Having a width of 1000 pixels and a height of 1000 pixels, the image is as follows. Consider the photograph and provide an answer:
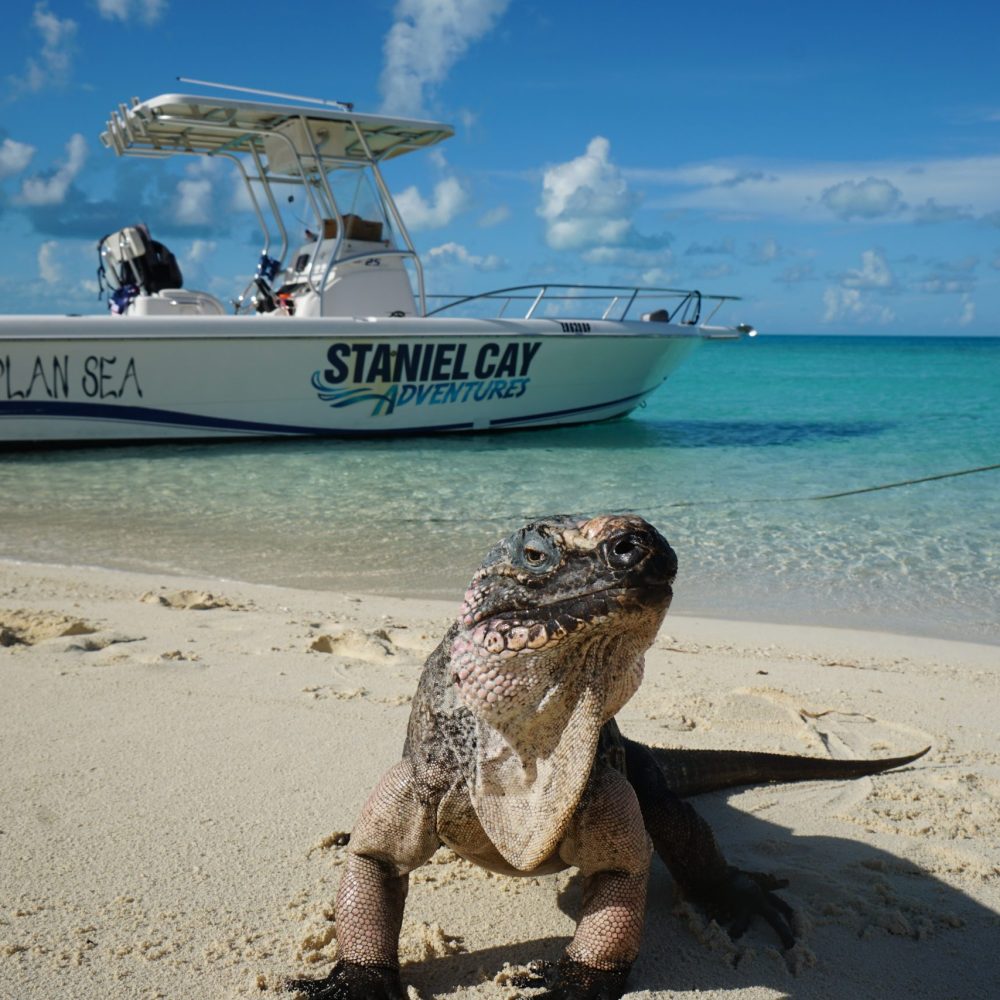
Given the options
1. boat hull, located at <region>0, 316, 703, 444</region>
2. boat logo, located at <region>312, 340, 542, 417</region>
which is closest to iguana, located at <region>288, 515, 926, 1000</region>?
boat hull, located at <region>0, 316, 703, 444</region>

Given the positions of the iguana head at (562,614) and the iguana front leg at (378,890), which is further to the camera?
the iguana front leg at (378,890)

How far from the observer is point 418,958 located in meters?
2.64

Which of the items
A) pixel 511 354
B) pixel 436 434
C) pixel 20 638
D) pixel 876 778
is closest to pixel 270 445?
pixel 436 434

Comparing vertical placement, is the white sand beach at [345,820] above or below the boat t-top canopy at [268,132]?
below

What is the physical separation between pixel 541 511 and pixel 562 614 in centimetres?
883

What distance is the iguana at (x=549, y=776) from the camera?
199cm

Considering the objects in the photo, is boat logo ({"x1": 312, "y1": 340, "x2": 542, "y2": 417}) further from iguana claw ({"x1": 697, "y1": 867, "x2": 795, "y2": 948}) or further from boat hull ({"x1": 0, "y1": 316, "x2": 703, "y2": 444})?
iguana claw ({"x1": 697, "y1": 867, "x2": 795, "y2": 948})

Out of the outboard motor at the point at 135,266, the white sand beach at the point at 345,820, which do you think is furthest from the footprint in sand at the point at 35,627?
the outboard motor at the point at 135,266

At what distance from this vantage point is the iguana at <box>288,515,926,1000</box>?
1.99 metres

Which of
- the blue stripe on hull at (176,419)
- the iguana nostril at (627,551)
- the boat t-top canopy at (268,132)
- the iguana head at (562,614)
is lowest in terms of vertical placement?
the blue stripe on hull at (176,419)

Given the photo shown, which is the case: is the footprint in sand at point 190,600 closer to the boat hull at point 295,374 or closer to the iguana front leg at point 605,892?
the iguana front leg at point 605,892

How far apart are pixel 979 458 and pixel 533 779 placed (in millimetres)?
16626

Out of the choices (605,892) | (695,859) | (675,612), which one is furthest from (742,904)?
(675,612)

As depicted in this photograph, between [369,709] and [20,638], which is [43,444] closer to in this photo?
[20,638]
